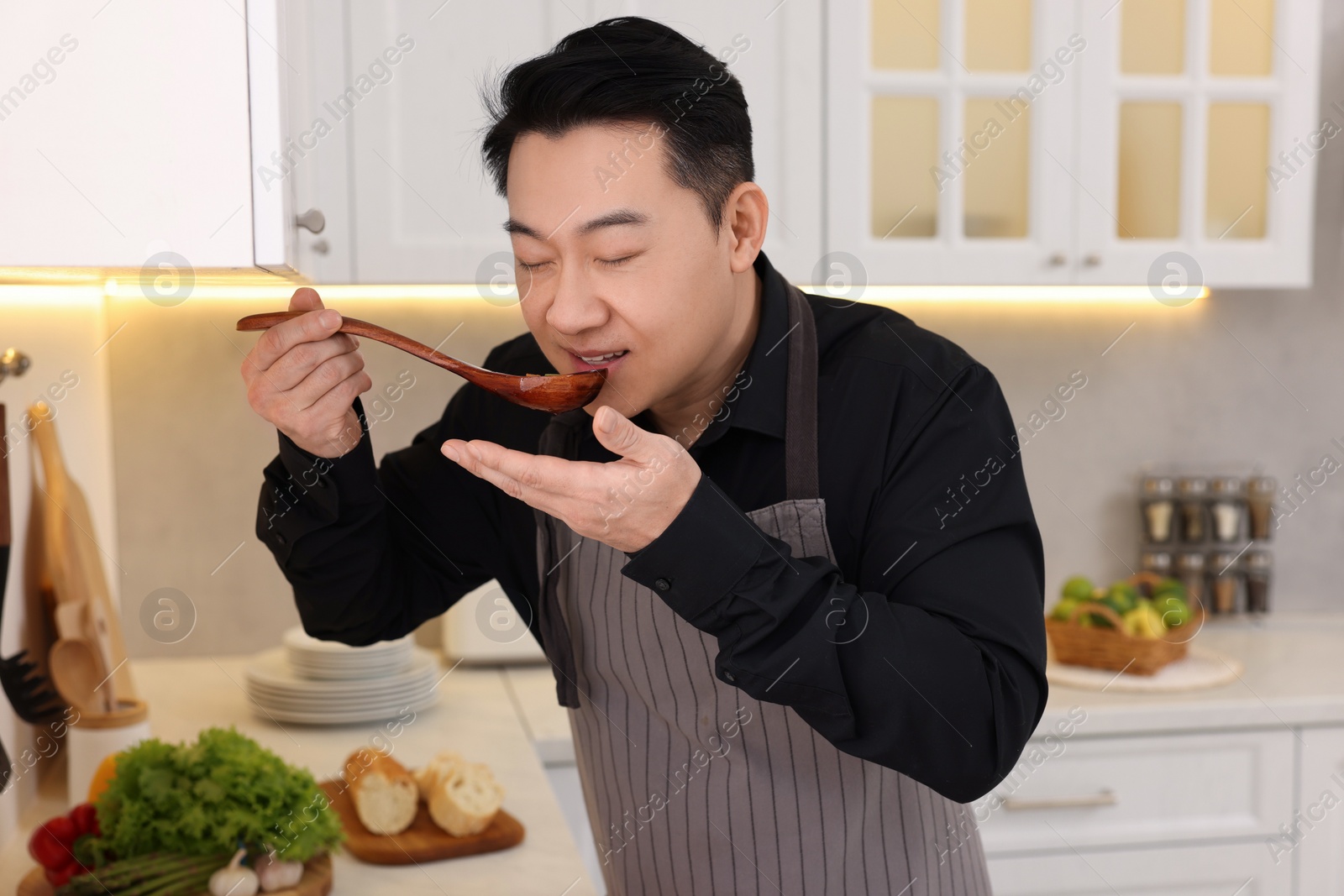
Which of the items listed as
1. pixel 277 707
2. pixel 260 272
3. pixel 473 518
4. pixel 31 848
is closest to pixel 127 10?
pixel 260 272

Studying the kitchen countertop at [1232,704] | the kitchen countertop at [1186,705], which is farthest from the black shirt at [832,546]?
the kitchen countertop at [1232,704]

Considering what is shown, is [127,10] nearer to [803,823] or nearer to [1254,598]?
[803,823]

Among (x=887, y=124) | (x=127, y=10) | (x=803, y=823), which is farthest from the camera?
(x=887, y=124)

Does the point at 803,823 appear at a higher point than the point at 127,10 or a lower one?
lower

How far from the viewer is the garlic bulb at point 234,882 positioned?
3.59 ft

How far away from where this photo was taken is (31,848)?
113cm

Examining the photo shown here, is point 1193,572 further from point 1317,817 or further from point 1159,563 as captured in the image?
point 1317,817

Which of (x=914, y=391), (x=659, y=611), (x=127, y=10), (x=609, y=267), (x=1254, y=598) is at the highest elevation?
(x=127, y=10)

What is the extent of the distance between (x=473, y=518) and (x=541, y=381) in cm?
34

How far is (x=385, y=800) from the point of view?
129 cm

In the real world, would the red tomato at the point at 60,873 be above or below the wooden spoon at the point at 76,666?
below

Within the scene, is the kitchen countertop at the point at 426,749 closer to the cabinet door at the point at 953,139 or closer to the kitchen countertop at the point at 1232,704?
the kitchen countertop at the point at 1232,704

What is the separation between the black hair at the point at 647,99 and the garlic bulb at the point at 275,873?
0.72 meters

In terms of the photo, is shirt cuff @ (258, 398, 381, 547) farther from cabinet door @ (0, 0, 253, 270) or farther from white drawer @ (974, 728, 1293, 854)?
white drawer @ (974, 728, 1293, 854)
